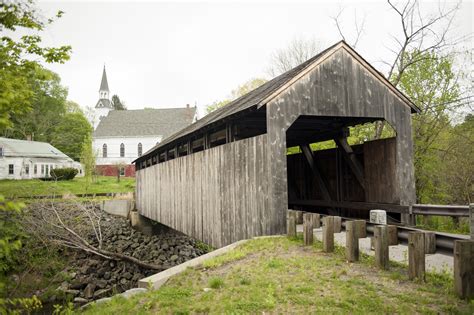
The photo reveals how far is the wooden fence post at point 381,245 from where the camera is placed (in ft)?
16.3

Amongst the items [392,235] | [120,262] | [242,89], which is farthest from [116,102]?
[392,235]

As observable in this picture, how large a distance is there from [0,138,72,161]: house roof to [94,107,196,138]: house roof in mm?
5352

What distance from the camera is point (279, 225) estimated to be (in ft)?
25.4

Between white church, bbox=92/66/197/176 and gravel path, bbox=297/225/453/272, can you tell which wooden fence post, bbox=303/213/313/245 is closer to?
gravel path, bbox=297/225/453/272

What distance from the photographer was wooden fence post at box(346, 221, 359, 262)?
5445mm

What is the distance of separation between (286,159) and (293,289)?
5.53 m

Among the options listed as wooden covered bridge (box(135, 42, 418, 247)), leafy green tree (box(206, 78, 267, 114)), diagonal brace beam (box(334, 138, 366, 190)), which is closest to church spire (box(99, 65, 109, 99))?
leafy green tree (box(206, 78, 267, 114))

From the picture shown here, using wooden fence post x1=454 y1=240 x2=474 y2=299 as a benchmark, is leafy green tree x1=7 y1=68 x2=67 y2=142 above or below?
above

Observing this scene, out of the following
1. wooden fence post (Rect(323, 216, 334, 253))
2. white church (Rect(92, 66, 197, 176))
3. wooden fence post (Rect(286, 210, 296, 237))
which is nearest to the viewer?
wooden fence post (Rect(323, 216, 334, 253))

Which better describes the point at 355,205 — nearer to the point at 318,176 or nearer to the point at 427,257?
the point at 318,176

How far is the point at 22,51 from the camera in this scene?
5.69m

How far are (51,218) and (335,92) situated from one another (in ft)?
37.7

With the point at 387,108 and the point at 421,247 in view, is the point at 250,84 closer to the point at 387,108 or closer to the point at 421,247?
the point at 387,108

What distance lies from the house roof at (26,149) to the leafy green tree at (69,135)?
23.5 ft
